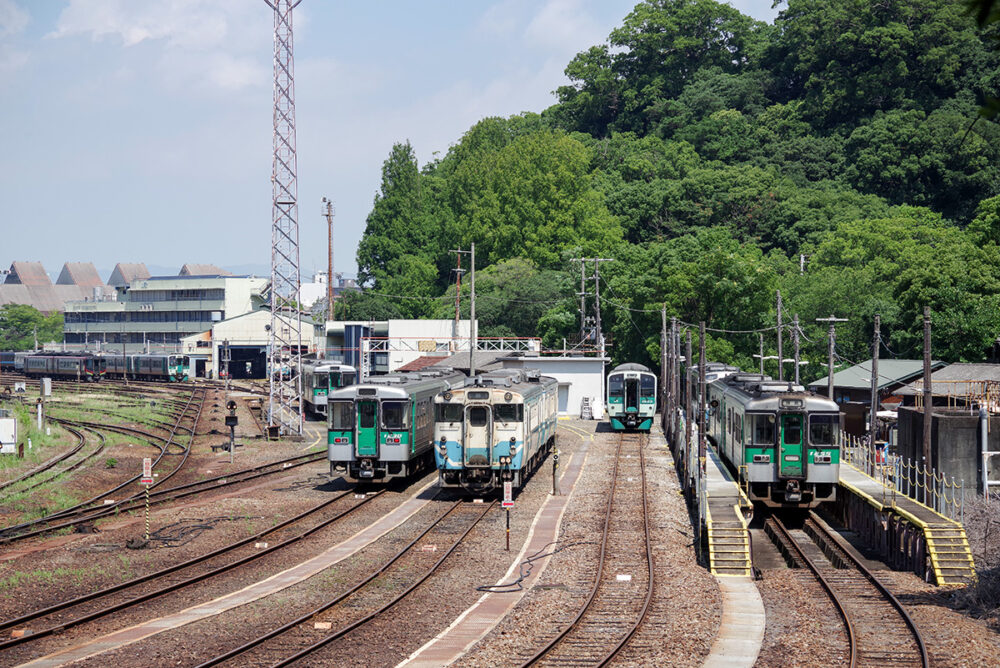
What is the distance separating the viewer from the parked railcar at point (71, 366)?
101125 millimetres

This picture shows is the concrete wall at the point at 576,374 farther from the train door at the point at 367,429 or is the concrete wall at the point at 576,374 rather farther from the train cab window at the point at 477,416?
the train cab window at the point at 477,416

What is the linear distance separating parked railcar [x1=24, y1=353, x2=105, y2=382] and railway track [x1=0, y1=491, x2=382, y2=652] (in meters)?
80.9

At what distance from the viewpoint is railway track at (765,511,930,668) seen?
15789 millimetres

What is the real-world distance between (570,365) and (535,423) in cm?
2762

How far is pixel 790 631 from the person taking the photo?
1703cm

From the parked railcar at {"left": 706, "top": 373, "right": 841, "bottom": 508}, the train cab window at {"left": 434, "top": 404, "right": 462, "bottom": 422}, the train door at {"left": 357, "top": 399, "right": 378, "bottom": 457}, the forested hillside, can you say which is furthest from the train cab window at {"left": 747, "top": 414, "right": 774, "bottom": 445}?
the forested hillside

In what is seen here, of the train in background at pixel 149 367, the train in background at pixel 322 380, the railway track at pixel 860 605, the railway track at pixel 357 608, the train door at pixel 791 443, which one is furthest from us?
the train in background at pixel 149 367

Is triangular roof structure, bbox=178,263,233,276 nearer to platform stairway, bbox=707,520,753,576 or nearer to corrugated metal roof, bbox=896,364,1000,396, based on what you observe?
corrugated metal roof, bbox=896,364,1000,396

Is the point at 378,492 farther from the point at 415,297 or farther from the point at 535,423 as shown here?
the point at 415,297

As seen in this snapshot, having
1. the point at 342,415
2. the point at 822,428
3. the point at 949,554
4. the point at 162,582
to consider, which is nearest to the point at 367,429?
the point at 342,415

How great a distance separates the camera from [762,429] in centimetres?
2780

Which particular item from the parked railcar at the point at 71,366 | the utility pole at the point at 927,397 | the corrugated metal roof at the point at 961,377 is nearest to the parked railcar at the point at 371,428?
the utility pole at the point at 927,397

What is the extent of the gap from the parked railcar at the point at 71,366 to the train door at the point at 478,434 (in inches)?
3173

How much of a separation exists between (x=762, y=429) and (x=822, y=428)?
5.04ft
